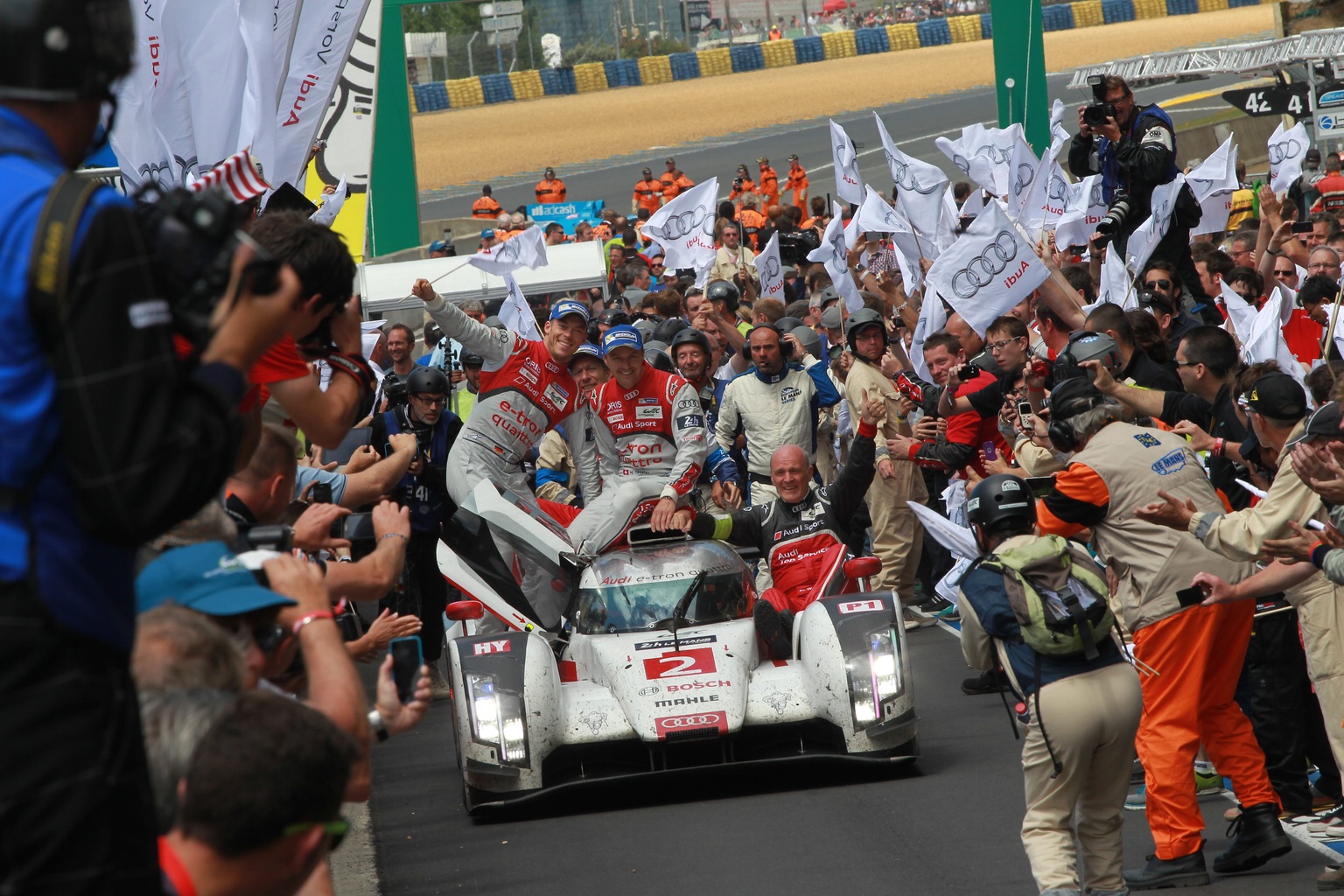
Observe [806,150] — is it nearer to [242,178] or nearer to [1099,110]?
[1099,110]

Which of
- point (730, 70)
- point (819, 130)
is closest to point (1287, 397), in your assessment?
point (819, 130)

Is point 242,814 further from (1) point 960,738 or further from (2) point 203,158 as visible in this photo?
(1) point 960,738

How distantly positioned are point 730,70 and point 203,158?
64.4 m

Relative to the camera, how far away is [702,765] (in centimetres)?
813

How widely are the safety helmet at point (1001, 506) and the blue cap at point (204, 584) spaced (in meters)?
3.55

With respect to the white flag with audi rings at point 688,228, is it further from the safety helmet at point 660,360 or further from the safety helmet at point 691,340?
the safety helmet at point 691,340

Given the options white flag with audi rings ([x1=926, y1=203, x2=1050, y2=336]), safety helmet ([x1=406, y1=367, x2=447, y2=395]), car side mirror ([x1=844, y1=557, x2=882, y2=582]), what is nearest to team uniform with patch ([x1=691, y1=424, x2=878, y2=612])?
car side mirror ([x1=844, y1=557, x2=882, y2=582])

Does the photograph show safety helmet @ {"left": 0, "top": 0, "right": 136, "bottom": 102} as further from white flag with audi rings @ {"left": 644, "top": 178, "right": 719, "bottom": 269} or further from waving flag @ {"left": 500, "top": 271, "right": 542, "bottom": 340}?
white flag with audi rings @ {"left": 644, "top": 178, "right": 719, "bottom": 269}

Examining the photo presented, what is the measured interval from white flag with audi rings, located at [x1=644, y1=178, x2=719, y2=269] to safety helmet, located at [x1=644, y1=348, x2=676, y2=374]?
16.5ft

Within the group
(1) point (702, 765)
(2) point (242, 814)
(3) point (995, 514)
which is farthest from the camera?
(1) point (702, 765)

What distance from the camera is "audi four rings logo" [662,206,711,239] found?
18094 millimetres

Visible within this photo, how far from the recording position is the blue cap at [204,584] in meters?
2.81

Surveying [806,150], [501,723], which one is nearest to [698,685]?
[501,723]

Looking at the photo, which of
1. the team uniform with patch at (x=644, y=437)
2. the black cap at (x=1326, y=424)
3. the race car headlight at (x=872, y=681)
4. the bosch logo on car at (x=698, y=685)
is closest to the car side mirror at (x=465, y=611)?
the team uniform with patch at (x=644, y=437)
